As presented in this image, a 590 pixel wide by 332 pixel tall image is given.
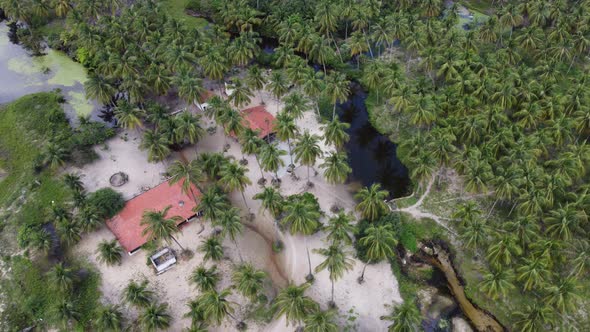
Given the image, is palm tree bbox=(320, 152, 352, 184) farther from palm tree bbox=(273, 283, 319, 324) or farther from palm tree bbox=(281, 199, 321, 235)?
palm tree bbox=(273, 283, 319, 324)

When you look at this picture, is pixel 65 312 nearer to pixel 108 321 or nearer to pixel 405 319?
pixel 108 321

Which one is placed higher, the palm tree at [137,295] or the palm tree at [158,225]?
the palm tree at [158,225]

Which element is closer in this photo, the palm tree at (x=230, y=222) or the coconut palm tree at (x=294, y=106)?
the palm tree at (x=230, y=222)

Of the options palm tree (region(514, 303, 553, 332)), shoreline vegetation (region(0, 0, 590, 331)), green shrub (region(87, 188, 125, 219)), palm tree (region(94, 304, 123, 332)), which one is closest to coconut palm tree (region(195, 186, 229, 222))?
shoreline vegetation (region(0, 0, 590, 331))

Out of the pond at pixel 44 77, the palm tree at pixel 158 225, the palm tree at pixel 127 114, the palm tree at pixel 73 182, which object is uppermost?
the palm tree at pixel 127 114

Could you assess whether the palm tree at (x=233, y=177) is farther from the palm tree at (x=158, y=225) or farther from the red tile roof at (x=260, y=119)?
the red tile roof at (x=260, y=119)

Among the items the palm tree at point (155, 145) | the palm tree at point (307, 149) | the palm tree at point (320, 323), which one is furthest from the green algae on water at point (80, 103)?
the palm tree at point (320, 323)
